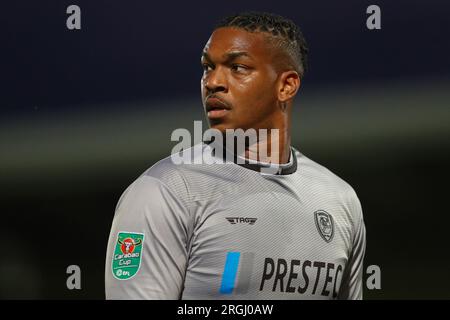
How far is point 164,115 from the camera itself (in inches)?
167

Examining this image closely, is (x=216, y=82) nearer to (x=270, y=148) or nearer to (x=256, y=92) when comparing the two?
(x=256, y=92)

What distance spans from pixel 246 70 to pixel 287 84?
185 mm

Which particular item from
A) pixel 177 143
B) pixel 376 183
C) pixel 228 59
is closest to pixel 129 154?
pixel 177 143

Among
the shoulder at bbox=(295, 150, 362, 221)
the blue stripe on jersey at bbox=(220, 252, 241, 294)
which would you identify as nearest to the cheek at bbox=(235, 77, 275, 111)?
the shoulder at bbox=(295, 150, 362, 221)

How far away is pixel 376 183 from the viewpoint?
14.3ft

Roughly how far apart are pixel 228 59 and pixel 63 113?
6.35 ft

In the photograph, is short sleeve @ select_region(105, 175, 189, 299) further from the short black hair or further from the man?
the short black hair

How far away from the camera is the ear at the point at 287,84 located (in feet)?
8.80

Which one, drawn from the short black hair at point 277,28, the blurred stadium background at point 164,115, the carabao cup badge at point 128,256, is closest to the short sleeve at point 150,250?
the carabao cup badge at point 128,256

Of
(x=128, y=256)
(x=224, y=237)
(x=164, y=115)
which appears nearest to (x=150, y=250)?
(x=128, y=256)

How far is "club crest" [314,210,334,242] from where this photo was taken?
8.74ft

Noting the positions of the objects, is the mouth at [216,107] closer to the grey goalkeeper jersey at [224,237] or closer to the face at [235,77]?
the face at [235,77]

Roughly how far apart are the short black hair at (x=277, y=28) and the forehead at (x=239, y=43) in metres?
0.02
